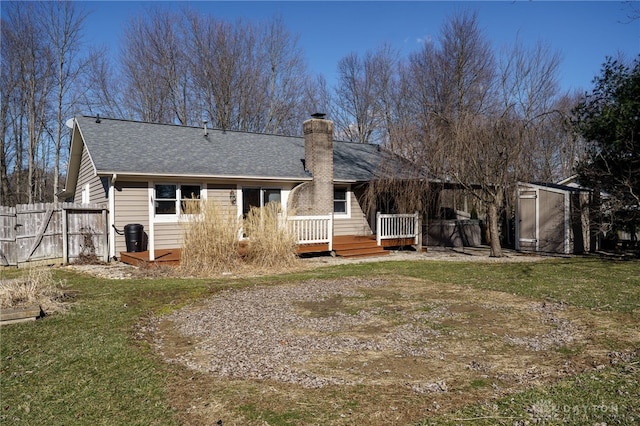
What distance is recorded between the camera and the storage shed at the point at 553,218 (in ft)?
47.3

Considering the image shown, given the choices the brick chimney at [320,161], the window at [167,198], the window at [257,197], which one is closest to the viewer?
the window at [167,198]

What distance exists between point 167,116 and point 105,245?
17.9 m

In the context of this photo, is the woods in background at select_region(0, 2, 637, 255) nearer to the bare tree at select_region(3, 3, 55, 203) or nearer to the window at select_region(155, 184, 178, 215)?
the bare tree at select_region(3, 3, 55, 203)

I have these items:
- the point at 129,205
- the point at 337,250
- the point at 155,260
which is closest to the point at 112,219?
the point at 129,205

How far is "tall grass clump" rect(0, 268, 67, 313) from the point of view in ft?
20.2

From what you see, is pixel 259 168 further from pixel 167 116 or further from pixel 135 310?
pixel 167 116

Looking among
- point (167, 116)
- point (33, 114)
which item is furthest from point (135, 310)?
point (33, 114)

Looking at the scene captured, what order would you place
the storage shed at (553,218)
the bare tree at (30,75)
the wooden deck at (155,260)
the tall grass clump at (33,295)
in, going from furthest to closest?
the bare tree at (30,75) → the storage shed at (553,218) → the wooden deck at (155,260) → the tall grass clump at (33,295)

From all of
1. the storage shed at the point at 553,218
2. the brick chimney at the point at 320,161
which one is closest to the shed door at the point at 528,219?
the storage shed at the point at 553,218

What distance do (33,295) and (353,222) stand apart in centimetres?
1213

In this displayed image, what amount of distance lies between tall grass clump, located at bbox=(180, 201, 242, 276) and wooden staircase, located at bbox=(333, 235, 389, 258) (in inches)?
177

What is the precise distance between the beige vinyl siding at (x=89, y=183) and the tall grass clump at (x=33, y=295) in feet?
22.0

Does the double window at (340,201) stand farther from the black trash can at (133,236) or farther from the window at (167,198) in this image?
the black trash can at (133,236)

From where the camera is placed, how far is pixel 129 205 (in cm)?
1267
